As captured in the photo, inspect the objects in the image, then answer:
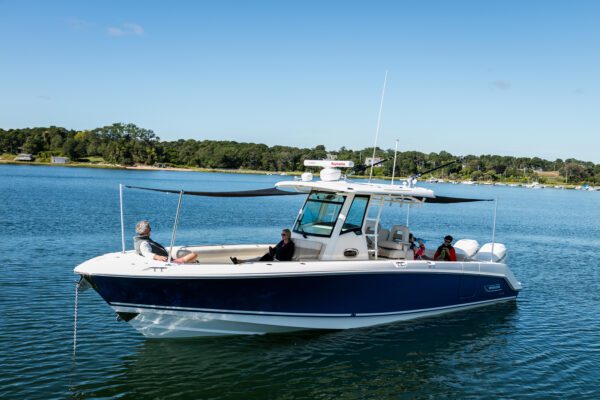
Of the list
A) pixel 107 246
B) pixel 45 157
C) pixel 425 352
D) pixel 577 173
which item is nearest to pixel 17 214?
pixel 107 246

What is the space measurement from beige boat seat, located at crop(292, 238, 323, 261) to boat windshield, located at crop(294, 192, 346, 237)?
0.26m

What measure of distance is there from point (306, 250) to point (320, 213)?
0.91 metres

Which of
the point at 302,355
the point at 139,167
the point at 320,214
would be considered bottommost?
the point at 302,355

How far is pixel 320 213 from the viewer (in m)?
11.6

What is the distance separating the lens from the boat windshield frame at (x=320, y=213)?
11359 millimetres

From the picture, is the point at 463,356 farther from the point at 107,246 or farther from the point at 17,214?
the point at 17,214

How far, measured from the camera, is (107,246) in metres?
20.8

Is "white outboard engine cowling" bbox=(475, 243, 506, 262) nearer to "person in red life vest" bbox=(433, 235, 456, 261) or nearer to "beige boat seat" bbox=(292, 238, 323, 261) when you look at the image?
"person in red life vest" bbox=(433, 235, 456, 261)

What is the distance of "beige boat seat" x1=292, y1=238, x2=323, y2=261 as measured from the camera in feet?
36.4

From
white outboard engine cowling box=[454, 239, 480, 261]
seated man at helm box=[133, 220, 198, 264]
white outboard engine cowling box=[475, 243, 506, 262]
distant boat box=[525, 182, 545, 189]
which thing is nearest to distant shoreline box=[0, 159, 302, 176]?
distant boat box=[525, 182, 545, 189]

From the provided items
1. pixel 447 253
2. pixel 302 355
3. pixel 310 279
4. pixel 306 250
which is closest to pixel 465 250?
pixel 447 253

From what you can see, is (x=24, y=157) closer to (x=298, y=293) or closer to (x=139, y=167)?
(x=139, y=167)

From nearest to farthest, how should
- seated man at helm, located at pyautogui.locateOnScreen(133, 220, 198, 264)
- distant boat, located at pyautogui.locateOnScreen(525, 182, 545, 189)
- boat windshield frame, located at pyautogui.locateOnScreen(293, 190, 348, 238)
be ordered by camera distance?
seated man at helm, located at pyautogui.locateOnScreen(133, 220, 198, 264) < boat windshield frame, located at pyautogui.locateOnScreen(293, 190, 348, 238) < distant boat, located at pyautogui.locateOnScreen(525, 182, 545, 189)

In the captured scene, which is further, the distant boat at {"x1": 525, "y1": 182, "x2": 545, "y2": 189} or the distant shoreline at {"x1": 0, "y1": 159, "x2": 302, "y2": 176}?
the distant boat at {"x1": 525, "y1": 182, "x2": 545, "y2": 189}
